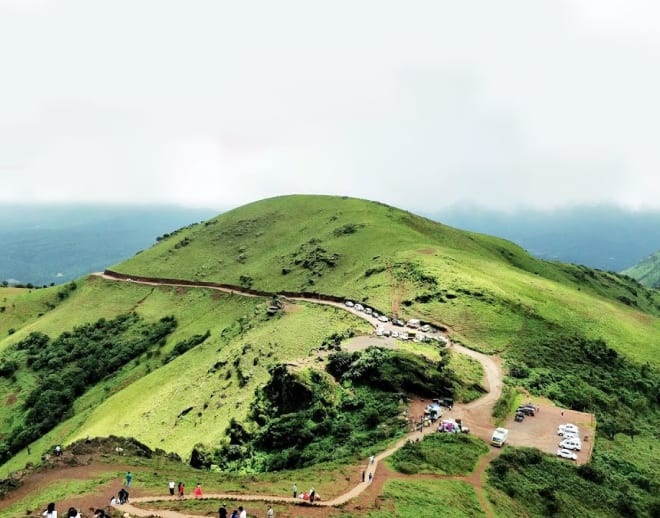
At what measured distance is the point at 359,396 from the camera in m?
52.9

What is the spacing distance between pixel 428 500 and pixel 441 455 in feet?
23.0

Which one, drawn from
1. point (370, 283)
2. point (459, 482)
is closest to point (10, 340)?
point (370, 283)

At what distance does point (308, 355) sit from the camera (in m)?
66.1

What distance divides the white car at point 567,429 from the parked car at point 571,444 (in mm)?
1865

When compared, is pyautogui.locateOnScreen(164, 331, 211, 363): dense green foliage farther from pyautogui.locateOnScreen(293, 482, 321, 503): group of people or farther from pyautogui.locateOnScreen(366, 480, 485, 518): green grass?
pyautogui.locateOnScreen(366, 480, 485, 518): green grass

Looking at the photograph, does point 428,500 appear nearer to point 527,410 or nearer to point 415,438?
point 415,438

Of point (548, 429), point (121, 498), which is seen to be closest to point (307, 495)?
point (121, 498)

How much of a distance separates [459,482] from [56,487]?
29.2 m

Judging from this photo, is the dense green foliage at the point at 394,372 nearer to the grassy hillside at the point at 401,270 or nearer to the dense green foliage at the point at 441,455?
the dense green foliage at the point at 441,455

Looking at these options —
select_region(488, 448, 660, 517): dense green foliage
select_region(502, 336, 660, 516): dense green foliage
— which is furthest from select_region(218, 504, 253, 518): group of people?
select_region(502, 336, 660, 516): dense green foliage

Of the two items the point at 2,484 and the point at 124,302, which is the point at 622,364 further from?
the point at 124,302

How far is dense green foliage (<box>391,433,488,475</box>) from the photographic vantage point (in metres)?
39.0

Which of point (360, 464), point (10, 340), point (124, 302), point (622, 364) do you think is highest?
point (622, 364)

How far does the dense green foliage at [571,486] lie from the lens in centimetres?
3828
